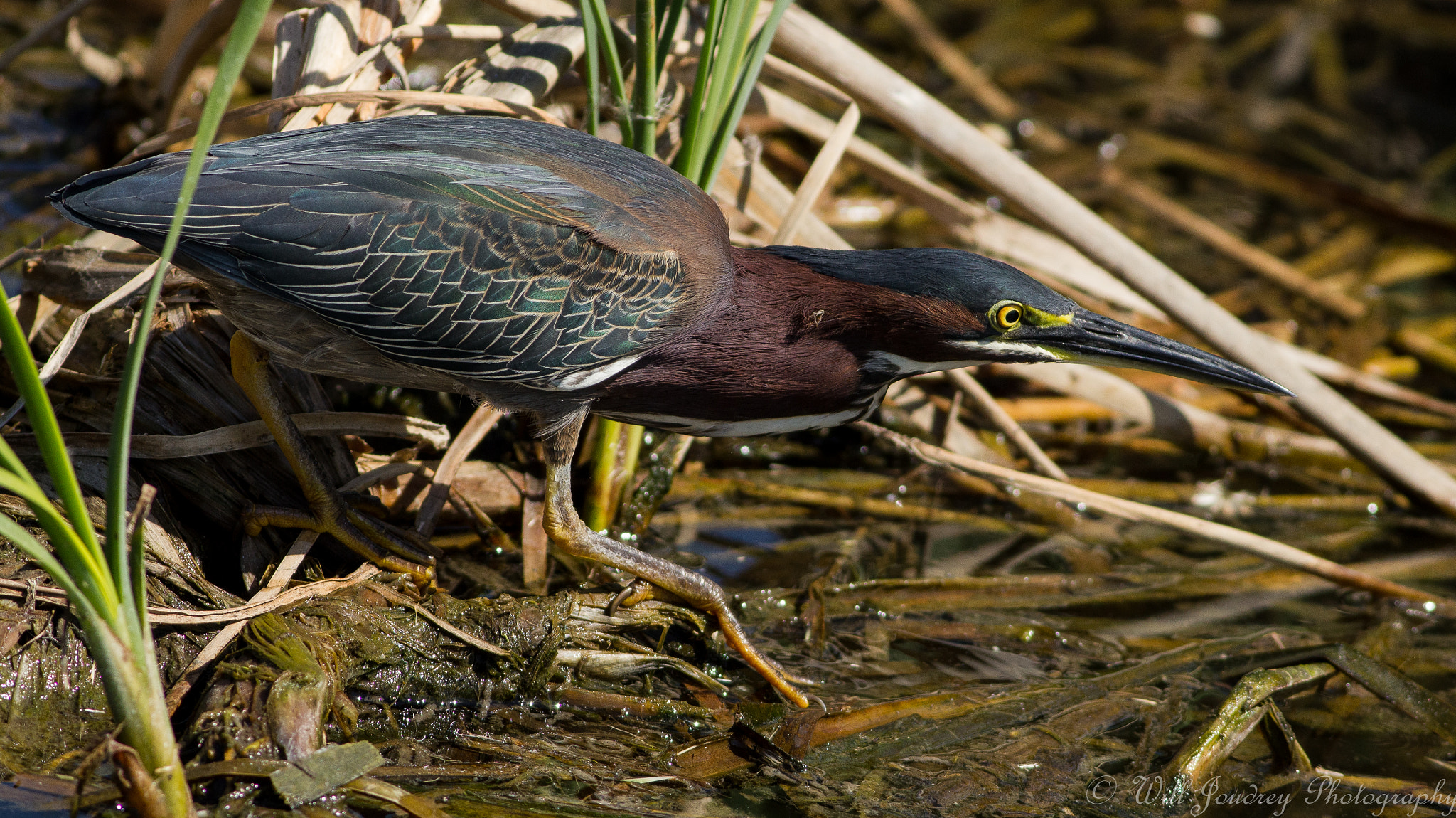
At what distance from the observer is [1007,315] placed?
11.8 feet

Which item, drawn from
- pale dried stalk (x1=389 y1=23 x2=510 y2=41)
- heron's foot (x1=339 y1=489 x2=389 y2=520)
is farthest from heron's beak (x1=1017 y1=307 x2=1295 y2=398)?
pale dried stalk (x1=389 y1=23 x2=510 y2=41)

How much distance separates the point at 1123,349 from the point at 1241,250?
369 cm

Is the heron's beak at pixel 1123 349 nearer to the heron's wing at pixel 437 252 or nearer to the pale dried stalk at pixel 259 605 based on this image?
the heron's wing at pixel 437 252

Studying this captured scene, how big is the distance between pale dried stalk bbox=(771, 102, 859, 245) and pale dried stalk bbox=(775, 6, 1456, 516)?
22 cm

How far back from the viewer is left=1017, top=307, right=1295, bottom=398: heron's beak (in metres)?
3.64

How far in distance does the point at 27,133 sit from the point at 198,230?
12.2 ft

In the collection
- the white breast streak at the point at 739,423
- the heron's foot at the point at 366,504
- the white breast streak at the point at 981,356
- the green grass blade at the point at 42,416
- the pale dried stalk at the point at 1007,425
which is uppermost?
the green grass blade at the point at 42,416

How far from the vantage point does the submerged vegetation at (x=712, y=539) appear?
3.02 metres

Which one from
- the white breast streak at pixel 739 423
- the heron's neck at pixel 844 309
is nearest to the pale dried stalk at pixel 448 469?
the white breast streak at pixel 739 423

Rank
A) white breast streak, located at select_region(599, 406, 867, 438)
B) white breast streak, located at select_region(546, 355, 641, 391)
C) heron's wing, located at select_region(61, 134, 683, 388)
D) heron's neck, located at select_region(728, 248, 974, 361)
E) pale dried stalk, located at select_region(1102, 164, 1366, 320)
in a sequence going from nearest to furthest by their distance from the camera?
heron's wing, located at select_region(61, 134, 683, 388)
white breast streak, located at select_region(546, 355, 641, 391)
heron's neck, located at select_region(728, 248, 974, 361)
white breast streak, located at select_region(599, 406, 867, 438)
pale dried stalk, located at select_region(1102, 164, 1366, 320)

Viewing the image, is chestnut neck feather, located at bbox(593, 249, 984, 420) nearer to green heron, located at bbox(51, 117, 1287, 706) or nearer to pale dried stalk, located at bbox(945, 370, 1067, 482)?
green heron, located at bbox(51, 117, 1287, 706)

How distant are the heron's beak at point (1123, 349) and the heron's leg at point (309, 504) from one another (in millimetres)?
2081

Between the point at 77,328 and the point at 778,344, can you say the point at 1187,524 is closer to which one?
the point at 778,344

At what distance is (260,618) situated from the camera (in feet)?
10.4
